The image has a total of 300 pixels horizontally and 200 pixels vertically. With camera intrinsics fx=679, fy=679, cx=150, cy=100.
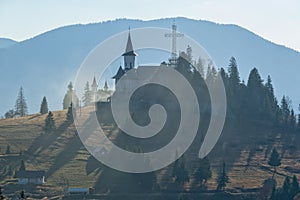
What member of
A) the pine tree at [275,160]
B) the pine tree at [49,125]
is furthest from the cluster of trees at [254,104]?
the pine tree at [49,125]

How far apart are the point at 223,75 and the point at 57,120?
38629 mm

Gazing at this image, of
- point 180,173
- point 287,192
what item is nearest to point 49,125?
point 180,173

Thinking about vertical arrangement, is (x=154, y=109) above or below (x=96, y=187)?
above

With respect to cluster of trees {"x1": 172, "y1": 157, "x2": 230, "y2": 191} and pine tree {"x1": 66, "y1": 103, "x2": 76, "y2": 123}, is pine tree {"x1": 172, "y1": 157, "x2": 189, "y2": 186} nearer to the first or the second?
cluster of trees {"x1": 172, "y1": 157, "x2": 230, "y2": 191}

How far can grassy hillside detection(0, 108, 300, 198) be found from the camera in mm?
103688

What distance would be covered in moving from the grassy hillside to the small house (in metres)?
1.27

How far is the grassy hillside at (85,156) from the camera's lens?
103688 mm

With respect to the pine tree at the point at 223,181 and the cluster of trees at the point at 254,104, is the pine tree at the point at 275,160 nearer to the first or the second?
the pine tree at the point at 223,181

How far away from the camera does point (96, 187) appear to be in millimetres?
100312

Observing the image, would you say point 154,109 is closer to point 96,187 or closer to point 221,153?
point 221,153

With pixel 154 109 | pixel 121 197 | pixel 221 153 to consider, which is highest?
pixel 154 109

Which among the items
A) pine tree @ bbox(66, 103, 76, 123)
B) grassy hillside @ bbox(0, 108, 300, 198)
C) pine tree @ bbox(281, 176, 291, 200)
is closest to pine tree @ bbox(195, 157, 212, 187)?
grassy hillside @ bbox(0, 108, 300, 198)

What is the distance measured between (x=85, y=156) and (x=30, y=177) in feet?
49.9

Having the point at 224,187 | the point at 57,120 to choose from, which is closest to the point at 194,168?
the point at 224,187
